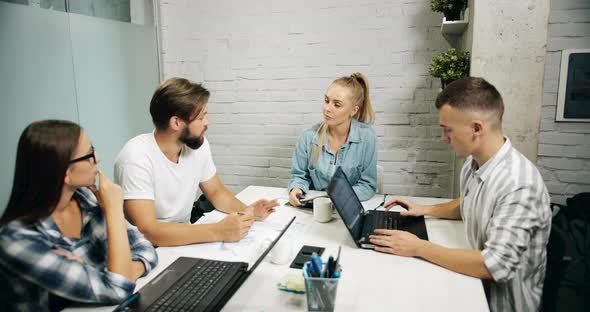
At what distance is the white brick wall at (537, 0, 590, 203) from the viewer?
95.8 inches

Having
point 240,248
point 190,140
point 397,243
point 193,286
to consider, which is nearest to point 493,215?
point 397,243

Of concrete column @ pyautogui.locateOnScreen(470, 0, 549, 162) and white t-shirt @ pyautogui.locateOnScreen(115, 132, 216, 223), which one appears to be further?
concrete column @ pyautogui.locateOnScreen(470, 0, 549, 162)

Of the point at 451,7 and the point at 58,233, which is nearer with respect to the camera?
the point at 58,233

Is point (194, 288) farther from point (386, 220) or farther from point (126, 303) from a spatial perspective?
point (386, 220)

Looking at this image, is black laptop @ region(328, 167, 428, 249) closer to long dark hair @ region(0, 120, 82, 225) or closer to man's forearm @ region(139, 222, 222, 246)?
man's forearm @ region(139, 222, 222, 246)

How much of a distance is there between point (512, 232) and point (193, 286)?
916 millimetres

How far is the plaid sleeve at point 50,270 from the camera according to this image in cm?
Result: 98

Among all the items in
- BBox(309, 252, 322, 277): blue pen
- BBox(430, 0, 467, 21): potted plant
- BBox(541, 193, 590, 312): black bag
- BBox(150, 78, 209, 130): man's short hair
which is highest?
BBox(430, 0, 467, 21): potted plant

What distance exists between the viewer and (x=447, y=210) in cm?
175

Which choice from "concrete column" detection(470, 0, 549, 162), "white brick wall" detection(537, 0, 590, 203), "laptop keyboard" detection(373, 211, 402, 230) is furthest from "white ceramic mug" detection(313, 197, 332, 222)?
"white brick wall" detection(537, 0, 590, 203)

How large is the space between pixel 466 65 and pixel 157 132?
1626 millimetres

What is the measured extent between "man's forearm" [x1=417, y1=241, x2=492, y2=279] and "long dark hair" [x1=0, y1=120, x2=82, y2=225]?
107 cm

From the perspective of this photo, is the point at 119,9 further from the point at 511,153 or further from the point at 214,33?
the point at 511,153

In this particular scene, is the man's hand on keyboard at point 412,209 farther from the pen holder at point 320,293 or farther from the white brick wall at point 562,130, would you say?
the white brick wall at point 562,130
